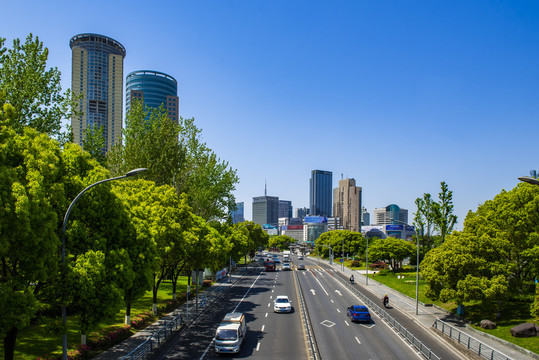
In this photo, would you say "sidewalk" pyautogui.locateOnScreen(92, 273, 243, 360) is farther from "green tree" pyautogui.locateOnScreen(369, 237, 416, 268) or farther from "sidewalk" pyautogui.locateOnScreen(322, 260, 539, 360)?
"green tree" pyautogui.locateOnScreen(369, 237, 416, 268)

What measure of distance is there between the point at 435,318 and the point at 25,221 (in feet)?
116

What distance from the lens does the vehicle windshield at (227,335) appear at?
24.5 meters

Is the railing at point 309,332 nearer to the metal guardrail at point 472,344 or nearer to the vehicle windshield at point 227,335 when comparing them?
the vehicle windshield at point 227,335

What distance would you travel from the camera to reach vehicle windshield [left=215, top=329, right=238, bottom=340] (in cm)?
2445

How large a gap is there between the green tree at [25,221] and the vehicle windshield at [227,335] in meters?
11.4

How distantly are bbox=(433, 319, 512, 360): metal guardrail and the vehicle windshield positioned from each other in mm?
15049

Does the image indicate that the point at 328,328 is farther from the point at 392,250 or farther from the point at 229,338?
the point at 392,250

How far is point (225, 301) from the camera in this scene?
147ft

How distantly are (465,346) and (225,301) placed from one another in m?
26.6

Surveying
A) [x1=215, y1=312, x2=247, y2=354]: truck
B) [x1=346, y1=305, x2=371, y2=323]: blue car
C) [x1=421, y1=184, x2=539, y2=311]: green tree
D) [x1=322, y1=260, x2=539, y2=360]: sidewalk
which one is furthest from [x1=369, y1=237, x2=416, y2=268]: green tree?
[x1=215, y1=312, x2=247, y2=354]: truck

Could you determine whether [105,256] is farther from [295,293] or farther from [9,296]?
[295,293]

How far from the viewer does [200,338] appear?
28.5 meters

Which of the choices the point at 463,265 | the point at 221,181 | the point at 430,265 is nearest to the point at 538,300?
the point at 463,265

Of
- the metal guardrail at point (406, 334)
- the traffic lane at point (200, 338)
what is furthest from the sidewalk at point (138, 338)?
the metal guardrail at point (406, 334)
